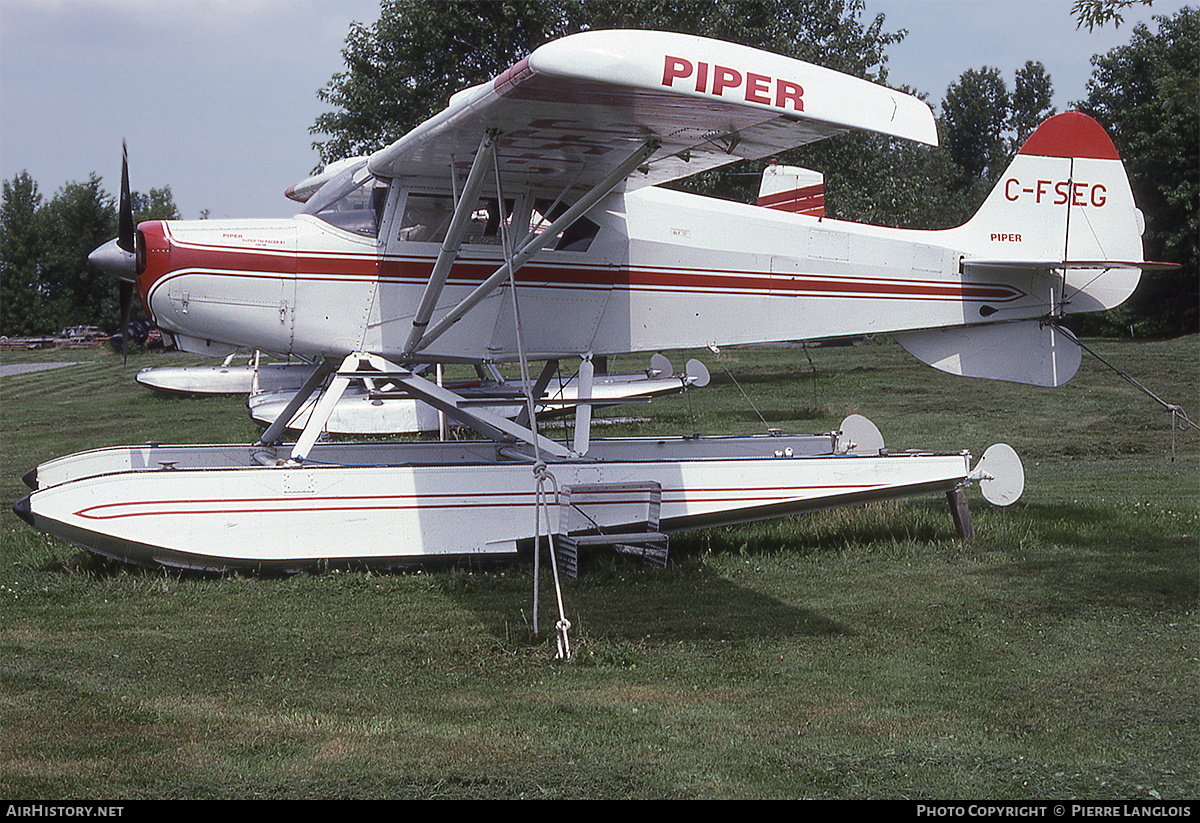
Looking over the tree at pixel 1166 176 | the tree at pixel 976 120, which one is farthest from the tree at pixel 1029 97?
the tree at pixel 1166 176

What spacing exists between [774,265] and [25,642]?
6430 millimetres

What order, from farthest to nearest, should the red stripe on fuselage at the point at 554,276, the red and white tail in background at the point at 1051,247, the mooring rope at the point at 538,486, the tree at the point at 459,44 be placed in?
the tree at the point at 459,44, the red and white tail in background at the point at 1051,247, the red stripe on fuselage at the point at 554,276, the mooring rope at the point at 538,486

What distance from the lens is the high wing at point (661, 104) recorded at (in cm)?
549

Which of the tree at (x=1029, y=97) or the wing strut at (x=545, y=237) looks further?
the tree at (x=1029, y=97)

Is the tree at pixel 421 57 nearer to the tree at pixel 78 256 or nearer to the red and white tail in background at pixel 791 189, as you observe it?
A: the red and white tail in background at pixel 791 189

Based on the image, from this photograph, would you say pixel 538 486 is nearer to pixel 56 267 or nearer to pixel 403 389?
pixel 403 389

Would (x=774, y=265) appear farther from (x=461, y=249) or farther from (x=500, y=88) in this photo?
(x=500, y=88)

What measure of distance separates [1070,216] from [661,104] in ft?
18.7

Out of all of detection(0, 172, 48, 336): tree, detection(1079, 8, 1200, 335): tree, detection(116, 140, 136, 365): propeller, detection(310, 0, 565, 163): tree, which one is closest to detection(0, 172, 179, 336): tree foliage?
detection(0, 172, 48, 336): tree

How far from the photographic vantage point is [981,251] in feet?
32.7

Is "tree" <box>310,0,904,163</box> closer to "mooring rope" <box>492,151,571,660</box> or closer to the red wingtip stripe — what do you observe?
the red wingtip stripe

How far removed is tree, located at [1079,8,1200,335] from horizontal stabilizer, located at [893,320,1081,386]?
32.7 metres

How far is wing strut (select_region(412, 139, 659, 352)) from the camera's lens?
21.7ft

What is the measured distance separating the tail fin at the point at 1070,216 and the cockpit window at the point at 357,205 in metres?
5.36
